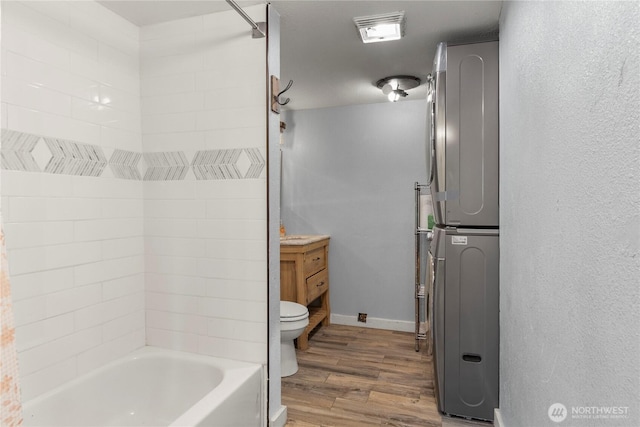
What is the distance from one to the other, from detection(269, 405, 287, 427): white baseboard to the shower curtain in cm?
125

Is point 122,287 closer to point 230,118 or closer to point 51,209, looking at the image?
point 51,209

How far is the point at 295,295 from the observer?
3.13 metres

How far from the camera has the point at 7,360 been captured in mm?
929

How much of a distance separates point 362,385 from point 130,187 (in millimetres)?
1864

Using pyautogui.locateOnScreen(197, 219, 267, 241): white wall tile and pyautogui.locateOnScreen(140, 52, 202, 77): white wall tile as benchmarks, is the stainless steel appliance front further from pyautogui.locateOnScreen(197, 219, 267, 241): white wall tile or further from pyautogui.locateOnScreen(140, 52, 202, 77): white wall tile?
pyautogui.locateOnScreen(140, 52, 202, 77): white wall tile

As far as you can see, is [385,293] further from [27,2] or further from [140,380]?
[27,2]

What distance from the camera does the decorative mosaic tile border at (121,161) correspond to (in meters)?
1.53

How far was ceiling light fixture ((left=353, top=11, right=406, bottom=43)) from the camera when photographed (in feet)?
6.51

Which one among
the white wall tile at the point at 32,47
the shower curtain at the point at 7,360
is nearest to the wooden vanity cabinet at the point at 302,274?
the white wall tile at the point at 32,47

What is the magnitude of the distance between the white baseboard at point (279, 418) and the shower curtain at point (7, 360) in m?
1.25

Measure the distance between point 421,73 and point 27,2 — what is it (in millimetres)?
2375

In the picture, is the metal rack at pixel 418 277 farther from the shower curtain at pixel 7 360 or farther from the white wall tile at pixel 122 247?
the shower curtain at pixel 7 360

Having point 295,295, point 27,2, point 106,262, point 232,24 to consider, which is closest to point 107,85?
point 27,2

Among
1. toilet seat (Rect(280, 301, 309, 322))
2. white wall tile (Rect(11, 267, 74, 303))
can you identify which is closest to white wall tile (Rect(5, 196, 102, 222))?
white wall tile (Rect(11, 267, 74, 303))
